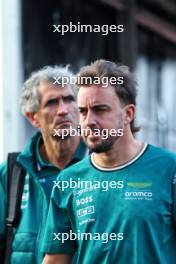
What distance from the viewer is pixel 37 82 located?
83.0 inches

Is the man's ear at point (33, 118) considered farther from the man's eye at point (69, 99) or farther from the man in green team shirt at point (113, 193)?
the man in green team shirt at point (113, 193)

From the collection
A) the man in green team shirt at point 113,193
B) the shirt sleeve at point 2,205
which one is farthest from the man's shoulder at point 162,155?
the shirt sleeve at point 2,205

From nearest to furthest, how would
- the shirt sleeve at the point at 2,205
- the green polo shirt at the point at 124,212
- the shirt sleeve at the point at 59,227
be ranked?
the green polo shirt at the point at 124,212
the shirt sleeve at the point at 59,227
the shirt sleeve at the point at 2,205

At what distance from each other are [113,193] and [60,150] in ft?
1.12

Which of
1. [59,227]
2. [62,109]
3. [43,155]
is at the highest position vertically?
[62,109]

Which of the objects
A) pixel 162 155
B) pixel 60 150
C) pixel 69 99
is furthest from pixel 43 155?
pixel 162 155

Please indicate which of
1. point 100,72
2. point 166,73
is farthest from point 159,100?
point 100,72

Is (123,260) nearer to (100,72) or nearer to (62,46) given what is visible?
(100,72)

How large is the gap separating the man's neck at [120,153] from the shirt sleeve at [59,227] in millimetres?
114

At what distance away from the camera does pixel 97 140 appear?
1774 mm

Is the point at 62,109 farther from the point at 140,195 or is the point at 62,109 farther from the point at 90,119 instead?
the point at 140,195

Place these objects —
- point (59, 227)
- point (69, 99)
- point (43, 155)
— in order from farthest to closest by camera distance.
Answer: point (43, 155), point (69, 99), point (59, 227)

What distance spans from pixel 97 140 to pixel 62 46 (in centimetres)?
123

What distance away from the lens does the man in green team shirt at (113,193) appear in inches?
67.4
